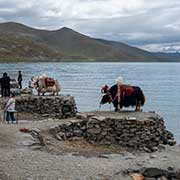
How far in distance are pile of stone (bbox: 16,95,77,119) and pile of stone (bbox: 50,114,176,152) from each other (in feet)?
27.1

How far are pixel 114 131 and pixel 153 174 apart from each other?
21.3 ft

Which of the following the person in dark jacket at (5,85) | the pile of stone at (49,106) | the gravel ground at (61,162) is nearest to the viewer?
the gravel ground at (61,162)

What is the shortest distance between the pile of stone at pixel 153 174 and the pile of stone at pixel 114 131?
5826mm

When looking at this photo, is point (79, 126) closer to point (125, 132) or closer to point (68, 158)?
point (125, 132)

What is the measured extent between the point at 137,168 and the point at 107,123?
583cm

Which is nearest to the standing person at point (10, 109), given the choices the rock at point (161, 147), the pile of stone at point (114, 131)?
the pile of stone at point (114, 131)

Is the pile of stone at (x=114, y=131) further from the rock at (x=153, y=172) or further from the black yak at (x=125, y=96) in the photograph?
the rock at (x=153, y=172)

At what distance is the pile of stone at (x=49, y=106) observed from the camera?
28.5 meters

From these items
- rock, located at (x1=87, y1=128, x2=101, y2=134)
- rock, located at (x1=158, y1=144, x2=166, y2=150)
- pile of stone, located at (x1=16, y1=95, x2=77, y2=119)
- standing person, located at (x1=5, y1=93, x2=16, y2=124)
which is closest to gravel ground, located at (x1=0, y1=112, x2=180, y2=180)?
rock, located at (x1=158, y1=144, x2=166, y2=150)

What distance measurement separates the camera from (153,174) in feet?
44.4

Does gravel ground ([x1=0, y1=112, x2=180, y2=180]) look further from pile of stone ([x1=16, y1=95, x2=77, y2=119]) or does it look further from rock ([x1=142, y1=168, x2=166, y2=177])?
pile of stone ([x1=16, y1=95, x2=77, y2=119])

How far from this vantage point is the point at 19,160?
47.0ft

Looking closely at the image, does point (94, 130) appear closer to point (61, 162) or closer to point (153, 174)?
point (61, 162)

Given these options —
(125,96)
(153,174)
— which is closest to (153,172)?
(153,174)
